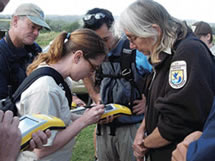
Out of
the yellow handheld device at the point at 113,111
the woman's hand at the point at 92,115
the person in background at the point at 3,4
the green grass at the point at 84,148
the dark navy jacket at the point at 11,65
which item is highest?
the person in background at the point at 3,4

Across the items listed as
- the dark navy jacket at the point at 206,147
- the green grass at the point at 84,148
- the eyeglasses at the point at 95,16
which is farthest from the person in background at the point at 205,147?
the green grass at the point at 84,148

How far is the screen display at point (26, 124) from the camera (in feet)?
4.33

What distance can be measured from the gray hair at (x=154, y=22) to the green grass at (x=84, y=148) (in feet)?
9.17

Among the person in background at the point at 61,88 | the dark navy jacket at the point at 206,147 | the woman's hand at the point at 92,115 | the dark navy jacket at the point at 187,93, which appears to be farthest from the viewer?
the woman's hand at the point at 92,115

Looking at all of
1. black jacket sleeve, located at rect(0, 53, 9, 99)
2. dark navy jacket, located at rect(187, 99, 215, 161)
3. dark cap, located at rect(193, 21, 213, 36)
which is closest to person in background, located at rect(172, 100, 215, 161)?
dark navy jacket, located at rect(187, 99, 215, 161)

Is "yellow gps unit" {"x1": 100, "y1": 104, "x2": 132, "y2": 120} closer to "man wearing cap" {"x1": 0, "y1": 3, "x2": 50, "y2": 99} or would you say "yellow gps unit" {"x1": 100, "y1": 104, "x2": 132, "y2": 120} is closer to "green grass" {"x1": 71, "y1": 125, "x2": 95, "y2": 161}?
"man wearing cap" {"x1": 0, "y1": 3, "x2": 50, "y2": 99}

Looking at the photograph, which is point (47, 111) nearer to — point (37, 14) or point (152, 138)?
point (152, 138)

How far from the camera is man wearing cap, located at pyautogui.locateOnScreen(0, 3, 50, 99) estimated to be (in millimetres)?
2588

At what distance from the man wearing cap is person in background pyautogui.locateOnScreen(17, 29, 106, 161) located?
2.42 feet

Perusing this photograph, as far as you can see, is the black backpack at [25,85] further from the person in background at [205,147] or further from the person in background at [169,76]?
the person in background at [205,147]

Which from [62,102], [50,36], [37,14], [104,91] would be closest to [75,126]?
[62,102]

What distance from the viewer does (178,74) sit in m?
1.51

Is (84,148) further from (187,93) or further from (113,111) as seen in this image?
(187,93)

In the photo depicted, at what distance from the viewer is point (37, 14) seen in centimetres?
284
